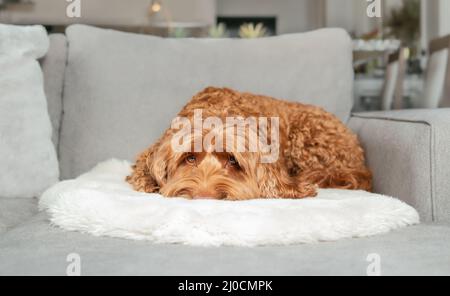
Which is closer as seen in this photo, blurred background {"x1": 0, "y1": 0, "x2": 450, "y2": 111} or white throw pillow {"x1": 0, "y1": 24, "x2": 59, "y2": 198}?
white throw pillow {"x1": 0, "y1": 24, "x2": 59, "y2": 198}

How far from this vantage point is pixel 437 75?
15.9 ft

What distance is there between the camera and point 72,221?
148cm

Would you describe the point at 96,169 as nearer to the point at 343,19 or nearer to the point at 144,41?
the point at 144,41

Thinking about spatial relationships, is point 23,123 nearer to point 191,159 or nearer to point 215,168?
point 191,159

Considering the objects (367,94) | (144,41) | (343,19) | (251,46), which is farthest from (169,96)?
(343,19)

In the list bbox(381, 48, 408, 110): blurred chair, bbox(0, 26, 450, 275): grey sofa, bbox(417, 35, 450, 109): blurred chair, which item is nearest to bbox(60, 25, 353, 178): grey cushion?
bbox(0, 26, 450, 275): grey sofa

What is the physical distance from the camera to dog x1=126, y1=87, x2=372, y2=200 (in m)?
1.76

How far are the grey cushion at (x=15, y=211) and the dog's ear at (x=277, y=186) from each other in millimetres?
787

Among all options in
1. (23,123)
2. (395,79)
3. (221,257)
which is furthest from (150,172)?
(395,79)

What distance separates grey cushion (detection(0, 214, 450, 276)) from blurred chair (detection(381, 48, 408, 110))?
4413 mm

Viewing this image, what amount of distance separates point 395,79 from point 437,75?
115 centimetres

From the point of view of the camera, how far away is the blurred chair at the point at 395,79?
5.52m

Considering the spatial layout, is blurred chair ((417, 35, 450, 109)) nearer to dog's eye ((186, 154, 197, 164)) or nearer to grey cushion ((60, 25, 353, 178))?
grey cushion ((60, 25, 353, 178))

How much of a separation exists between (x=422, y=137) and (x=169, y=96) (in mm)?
1109
